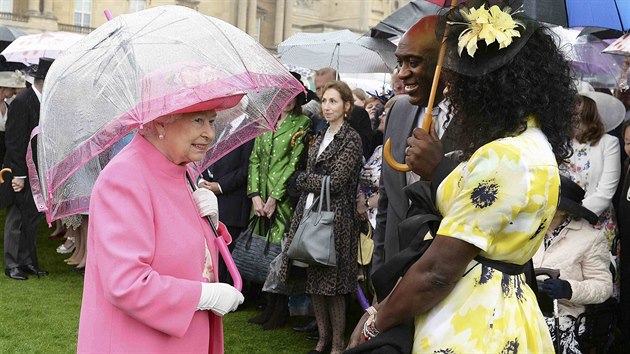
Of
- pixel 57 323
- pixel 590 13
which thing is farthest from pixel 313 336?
pixel 590 13

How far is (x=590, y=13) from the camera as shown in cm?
479

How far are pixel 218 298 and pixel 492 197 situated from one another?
0.99 metres

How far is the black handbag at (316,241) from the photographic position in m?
6.35

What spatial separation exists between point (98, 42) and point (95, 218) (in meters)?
0.63

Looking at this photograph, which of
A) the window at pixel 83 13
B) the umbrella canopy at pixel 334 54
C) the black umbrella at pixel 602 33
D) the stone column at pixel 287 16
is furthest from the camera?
the stone column at pixel 287 16

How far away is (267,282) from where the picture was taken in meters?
7.02

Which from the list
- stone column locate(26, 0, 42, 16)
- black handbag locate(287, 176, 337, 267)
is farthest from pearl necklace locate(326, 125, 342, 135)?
stone column locate(26, 0, 42, 16)

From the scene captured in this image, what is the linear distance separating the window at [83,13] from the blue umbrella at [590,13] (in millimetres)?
45536

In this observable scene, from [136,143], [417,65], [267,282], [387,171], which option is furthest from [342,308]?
[136,143]

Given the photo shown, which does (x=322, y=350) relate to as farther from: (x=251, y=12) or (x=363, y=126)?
(x=251, y=12)

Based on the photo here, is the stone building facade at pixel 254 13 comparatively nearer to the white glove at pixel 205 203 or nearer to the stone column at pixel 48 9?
the stone column at pixel 48 9

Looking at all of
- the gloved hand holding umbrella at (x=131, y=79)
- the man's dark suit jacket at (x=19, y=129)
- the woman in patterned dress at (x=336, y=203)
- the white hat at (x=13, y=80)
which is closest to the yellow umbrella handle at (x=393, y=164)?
the gloved hand holding umbrella at (x=131, y=79)

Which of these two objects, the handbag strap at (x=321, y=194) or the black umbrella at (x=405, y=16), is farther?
the black umbrella at (x=405, y=16)

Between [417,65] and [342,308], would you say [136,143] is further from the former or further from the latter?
[342,308]
